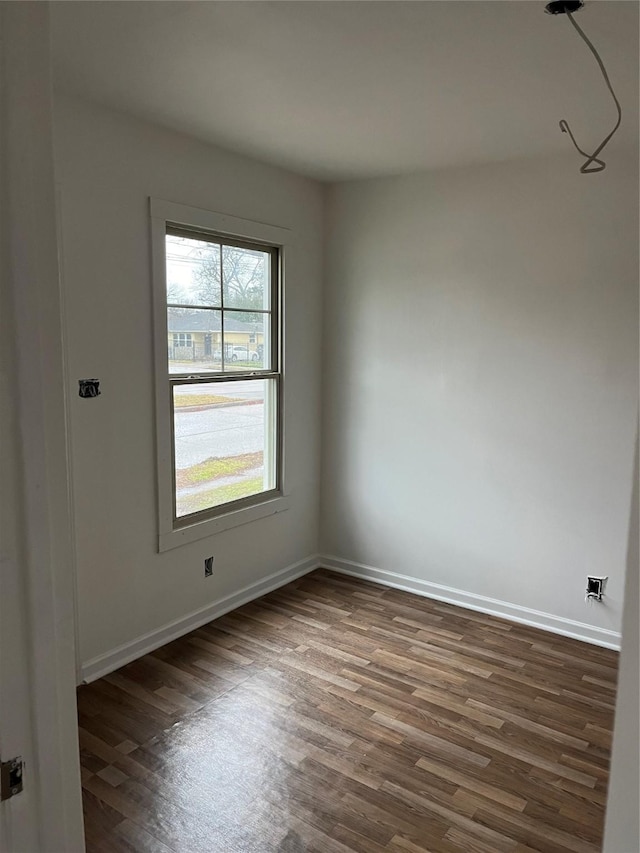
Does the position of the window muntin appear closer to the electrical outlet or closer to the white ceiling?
the white ceiling

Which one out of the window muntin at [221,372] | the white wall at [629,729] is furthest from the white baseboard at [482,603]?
the white wall at [629,729]

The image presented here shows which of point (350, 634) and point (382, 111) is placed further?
point (350, 634)

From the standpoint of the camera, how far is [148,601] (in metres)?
3.22

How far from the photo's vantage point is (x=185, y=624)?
3.43 metres

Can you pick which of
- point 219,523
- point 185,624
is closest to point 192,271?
point 219,523

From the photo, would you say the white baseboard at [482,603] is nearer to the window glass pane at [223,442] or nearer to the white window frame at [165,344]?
the window glass pane at [223,442]

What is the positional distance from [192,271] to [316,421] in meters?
1.42

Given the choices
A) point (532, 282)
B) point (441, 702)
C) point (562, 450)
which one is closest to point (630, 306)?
point (532, 282)

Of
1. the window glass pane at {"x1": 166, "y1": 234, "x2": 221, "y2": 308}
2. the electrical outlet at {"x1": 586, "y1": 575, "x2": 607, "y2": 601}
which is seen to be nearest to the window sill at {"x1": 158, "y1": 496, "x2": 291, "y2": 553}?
the window glass pane at {"x1": 166, "y1": 234, "x2": 221, "y2": 308}

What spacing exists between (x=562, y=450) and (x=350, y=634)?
5.01 feet

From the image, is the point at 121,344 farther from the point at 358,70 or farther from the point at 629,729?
the point at 629,729

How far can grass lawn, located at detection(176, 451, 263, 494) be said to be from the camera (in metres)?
3.41

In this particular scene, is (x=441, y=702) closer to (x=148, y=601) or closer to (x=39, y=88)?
(x=148, y=601)

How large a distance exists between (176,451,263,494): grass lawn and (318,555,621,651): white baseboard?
3.33 feet
